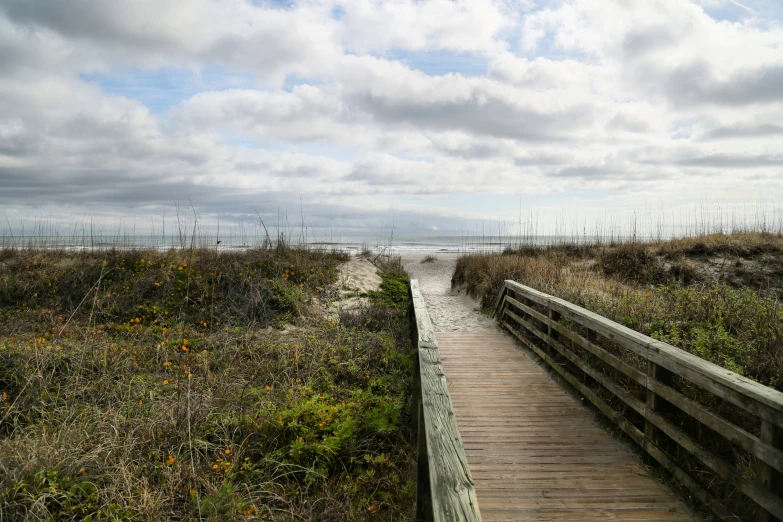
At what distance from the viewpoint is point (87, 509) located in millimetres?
3320

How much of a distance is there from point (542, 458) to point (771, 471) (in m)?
1.63

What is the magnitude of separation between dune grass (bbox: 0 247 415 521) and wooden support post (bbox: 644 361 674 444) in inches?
78.8

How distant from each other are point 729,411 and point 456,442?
9.92 feet

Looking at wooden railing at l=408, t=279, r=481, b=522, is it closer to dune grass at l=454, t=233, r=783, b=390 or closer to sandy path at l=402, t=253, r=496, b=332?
dune grass at l=454, t=233, r=783, b=390

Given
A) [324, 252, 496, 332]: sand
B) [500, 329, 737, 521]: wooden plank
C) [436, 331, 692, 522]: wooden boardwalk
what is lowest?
[436, 331, 692, 522]: wooden boardwalk

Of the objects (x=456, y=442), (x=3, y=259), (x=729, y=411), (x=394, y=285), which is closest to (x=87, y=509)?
(x=456, y=442)

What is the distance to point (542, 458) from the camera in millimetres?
3949

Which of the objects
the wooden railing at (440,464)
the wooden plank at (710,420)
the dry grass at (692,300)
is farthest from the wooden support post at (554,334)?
the wooden railing at (440,464)

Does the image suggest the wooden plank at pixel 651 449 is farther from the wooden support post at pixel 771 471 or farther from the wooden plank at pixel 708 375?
the wooden plank at pixel 708 375

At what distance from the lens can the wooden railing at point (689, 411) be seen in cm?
268

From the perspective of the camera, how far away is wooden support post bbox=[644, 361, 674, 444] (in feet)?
12.4

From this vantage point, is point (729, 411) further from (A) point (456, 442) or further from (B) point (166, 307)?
(B) point (166, 307)

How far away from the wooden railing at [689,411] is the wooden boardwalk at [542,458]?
0.23 m

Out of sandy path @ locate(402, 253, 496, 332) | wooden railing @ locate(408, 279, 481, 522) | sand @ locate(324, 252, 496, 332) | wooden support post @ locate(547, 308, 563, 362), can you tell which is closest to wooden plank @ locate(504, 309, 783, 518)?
wooden support post @ locate(547, 308, 563, 362)
